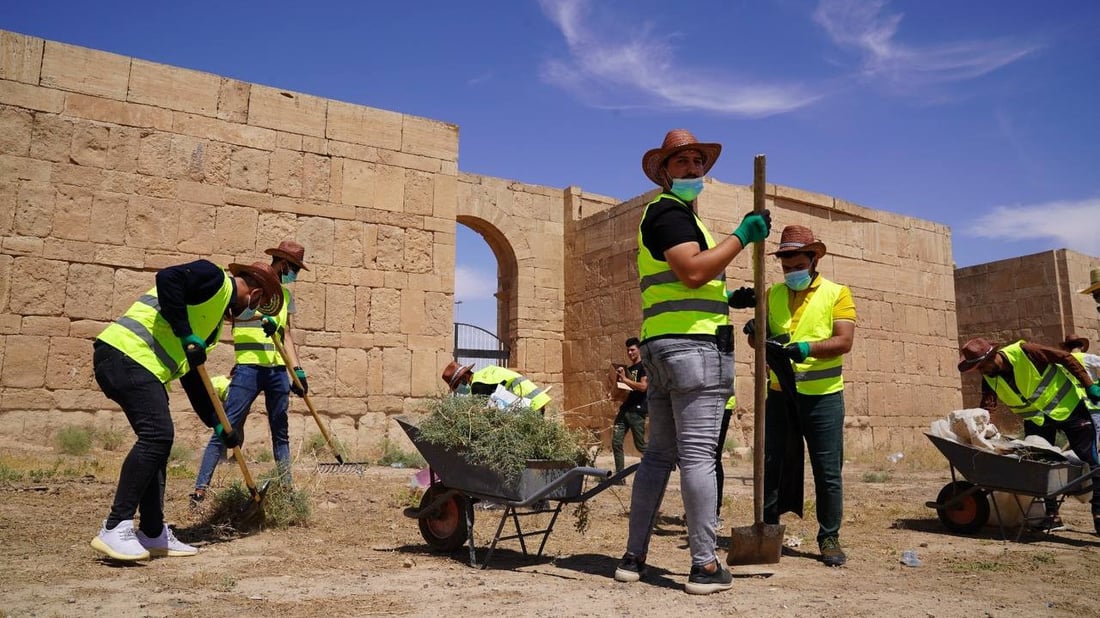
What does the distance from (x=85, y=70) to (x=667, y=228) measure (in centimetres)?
816

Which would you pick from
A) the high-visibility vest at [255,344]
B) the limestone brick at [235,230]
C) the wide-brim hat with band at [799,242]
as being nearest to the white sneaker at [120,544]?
the high-visibility vest at [255,344]

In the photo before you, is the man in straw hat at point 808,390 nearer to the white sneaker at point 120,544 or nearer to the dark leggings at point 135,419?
the dark leggings at point 135,419

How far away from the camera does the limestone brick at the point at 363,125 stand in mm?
10305

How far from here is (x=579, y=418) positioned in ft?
44.1

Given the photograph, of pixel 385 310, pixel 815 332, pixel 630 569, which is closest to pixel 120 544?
pixel 630 569

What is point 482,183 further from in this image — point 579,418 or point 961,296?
point 961,296

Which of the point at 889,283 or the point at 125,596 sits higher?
Result: the point at 889,283

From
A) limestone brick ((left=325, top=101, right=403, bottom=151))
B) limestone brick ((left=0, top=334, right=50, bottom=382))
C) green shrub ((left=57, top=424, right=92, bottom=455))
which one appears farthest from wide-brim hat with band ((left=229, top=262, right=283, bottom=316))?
limestone brick ((left=325, top=101, right=403, bottom=151))

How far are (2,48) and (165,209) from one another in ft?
7.54

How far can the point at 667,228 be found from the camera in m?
3.78

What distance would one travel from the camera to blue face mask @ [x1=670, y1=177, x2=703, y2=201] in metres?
4.02

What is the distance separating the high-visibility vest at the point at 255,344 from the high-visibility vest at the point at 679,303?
3.20 metres

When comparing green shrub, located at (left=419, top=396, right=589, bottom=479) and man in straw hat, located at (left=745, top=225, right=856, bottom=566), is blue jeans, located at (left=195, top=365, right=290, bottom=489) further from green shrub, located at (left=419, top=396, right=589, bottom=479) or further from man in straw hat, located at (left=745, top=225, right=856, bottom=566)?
man in straw hat, located at (left=745, top=225, right=856, bottom=566)

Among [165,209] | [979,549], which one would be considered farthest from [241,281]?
[165,209]
